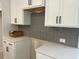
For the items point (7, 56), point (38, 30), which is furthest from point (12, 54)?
point (38, 30)

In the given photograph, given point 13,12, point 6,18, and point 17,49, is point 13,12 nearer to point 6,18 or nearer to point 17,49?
point 6,18

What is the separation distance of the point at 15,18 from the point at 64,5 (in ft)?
6.64

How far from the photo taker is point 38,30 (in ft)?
10.6

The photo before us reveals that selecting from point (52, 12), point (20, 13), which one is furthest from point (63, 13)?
point (20, 13)

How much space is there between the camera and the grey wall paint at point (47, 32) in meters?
2.39

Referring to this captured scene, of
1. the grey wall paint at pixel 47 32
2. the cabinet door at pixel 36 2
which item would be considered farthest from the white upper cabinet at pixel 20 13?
the cabinet door at pixel 36 2

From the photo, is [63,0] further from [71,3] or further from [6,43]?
[6,43]

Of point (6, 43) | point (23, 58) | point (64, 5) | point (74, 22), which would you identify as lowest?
point (23, 58)

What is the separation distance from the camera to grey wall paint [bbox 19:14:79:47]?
2.39 meters

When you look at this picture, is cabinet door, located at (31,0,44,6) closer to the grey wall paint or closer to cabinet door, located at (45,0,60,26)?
cabinet door, located at (45,0,60,26)

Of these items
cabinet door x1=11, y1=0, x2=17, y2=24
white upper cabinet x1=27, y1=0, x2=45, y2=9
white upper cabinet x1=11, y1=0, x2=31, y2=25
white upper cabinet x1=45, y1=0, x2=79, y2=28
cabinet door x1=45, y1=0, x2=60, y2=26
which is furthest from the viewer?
cabinet door x1=11, y1=0, x2=17, y2=24

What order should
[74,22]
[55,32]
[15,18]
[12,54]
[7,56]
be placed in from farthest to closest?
1. [15,18]
2. [7,56]
3. [12,54]
4. [55,32]
5. [74,22]

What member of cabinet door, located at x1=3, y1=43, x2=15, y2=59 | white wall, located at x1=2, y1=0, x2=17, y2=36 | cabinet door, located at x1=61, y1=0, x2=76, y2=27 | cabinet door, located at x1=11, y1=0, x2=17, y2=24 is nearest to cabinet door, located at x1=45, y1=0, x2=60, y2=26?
cabinet door, located at x1=61, y1=0, x2=76, y2=27

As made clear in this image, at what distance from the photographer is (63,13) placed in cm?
208
